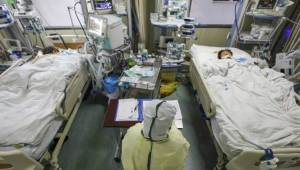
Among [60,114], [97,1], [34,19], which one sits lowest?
[60,114]

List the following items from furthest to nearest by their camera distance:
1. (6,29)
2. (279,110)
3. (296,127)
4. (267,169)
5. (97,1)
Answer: (6,29) → (97,1) → (279,110) → (296,127) → (267,169)

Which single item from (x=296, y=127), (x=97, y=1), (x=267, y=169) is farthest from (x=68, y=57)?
(x=296, y=127)

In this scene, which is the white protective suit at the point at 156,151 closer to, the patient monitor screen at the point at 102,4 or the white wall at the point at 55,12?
the patient monitor screen at the point at 102,4

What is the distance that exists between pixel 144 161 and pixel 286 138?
1.06m

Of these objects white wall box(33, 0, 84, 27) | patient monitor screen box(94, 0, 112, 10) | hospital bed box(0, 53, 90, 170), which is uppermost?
patient monitor screen box(94, 0, 112, 10)

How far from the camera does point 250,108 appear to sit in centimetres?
149

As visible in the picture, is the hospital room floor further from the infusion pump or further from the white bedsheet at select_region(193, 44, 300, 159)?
the infusion pump

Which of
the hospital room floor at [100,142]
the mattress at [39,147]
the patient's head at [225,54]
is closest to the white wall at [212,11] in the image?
the patient's head at [225,54]

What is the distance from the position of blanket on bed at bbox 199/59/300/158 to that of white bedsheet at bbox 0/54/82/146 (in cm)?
145

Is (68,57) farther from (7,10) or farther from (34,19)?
(7,10)

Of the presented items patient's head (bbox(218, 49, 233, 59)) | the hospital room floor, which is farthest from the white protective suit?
patient's head (bbox(218, 49, 233, 59))

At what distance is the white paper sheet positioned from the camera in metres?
1.43

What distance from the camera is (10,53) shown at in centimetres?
264

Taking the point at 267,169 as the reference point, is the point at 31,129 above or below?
above
